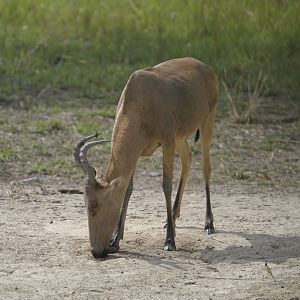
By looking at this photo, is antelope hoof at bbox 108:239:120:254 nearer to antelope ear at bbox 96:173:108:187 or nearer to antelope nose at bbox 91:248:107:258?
antelope nose at bbox 91:248:107:258

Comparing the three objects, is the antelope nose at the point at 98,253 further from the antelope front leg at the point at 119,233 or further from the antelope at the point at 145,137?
the antelope front leg at the point at 119,233

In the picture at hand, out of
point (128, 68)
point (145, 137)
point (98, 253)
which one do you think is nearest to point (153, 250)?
point (98, 253)

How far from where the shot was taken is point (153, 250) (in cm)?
885

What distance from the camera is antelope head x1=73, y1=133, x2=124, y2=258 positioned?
27.5 feet

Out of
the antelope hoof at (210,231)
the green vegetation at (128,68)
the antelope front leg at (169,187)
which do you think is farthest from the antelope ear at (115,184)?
the green vegetation at (128,68)

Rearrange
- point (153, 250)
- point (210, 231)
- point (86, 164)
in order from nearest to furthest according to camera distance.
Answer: point (86, 164) → point (153, 250) → point (210, 231)

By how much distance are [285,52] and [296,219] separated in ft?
19.7

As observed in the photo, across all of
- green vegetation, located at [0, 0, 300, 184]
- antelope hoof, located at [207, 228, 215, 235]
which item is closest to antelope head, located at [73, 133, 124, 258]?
antelope hoof, located at [207, 228, 215, 235]

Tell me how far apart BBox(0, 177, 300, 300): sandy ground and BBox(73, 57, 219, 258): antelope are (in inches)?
9.3

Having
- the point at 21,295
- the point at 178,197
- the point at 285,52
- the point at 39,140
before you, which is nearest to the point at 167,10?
the point at 285,52

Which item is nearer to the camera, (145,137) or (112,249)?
(112,249)

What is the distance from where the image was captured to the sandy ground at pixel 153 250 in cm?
763

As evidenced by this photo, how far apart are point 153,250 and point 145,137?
0.97 meters

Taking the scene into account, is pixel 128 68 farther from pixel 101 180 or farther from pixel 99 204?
pixel 99 204
